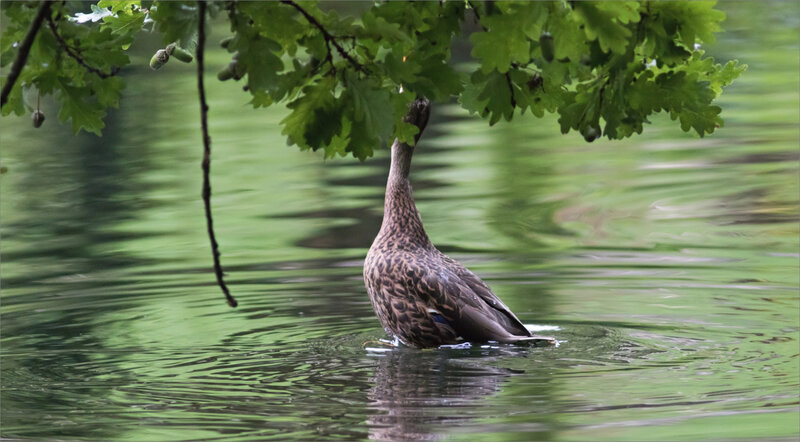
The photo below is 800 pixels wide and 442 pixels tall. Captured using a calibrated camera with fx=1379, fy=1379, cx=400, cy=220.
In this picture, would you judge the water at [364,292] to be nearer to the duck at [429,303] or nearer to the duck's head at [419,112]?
the duck at [429,303]

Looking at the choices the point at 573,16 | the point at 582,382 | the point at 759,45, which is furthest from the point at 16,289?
the point at 759,45

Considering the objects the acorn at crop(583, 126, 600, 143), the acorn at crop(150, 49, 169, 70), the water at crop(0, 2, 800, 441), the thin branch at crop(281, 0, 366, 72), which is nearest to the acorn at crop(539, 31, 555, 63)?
the thin branch at crop(281, 0, 366, 72)

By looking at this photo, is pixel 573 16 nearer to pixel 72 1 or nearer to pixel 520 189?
pixel 72 1

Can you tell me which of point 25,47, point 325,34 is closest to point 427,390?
point 325,34

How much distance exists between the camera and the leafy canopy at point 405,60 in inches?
166

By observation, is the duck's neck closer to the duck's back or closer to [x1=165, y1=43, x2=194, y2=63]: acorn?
the duck's back

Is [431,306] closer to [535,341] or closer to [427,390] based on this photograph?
[535,341]

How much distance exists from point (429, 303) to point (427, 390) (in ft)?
3.41

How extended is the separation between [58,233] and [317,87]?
8521mm

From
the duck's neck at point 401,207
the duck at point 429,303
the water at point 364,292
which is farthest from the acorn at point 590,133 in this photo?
the duck's neck at point 401,207

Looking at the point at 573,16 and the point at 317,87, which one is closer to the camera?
the point at 573,16

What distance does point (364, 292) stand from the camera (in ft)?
31.5

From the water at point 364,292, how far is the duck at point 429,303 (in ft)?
0.57

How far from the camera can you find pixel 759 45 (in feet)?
73.8
